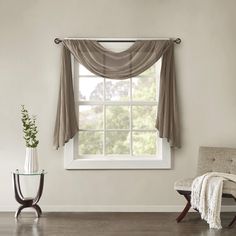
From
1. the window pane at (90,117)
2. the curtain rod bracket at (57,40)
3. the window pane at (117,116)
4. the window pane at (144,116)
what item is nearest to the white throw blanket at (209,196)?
the window pane at (144,116)

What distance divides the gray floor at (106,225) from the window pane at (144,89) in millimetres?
1442

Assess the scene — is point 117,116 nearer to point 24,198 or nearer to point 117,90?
point 117,90

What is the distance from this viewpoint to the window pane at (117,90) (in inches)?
215

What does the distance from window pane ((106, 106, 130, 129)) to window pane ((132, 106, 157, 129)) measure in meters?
0.10

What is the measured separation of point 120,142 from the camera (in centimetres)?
549

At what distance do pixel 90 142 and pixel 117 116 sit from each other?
474 millimetres

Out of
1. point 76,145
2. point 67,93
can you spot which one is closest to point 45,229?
point 76,145

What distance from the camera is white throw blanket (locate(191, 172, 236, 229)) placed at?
174 inches

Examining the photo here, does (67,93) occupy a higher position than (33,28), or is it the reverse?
(33,28)

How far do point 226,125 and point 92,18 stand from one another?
2113 mm

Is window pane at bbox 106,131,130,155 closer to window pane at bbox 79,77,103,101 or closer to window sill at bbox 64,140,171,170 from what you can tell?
window sill at bbox 64,140,171,170

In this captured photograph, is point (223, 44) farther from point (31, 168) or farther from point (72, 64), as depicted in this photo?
point (31, 168)

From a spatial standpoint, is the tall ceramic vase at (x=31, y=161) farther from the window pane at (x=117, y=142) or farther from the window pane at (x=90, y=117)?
the window pane at (x=117, y=142)

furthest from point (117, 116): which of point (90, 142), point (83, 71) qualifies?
point (83, 71)
